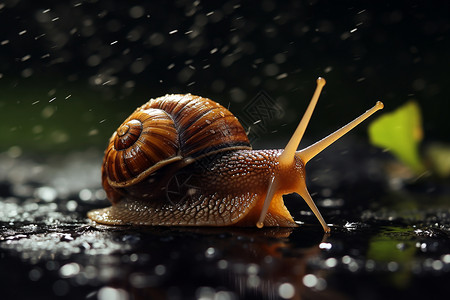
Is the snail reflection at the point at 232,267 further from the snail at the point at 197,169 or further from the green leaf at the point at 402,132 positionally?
the green leaf at the point at 402,132

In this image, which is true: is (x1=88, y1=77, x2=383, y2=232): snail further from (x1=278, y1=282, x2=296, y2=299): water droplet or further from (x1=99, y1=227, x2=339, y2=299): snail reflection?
(x1=278, y1=282, x2=296, y2=299): water droplet

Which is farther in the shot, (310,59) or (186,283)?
(310,59)

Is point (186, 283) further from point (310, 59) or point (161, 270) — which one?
point (310, 59)

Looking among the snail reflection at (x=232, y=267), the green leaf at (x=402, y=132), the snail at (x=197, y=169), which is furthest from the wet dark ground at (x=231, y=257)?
the green leaf at (x=402, y=132)

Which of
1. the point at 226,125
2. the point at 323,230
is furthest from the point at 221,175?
the point at 323,230

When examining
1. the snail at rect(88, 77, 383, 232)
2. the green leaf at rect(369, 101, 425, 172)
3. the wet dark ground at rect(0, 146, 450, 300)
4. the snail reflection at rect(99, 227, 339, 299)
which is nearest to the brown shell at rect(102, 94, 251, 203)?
the snail at rect(88, 77, 383, 232)

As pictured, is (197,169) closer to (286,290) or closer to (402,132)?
(286,290)
